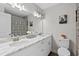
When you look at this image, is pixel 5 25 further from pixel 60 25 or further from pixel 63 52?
pixel 63 52

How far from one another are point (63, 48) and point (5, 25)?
1.58 metres

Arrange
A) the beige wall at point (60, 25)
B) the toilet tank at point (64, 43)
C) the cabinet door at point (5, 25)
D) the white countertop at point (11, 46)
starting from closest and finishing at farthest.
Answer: the white countertop at point (11, 46) < the cabinet door at point (5, 25) < the beige wall at point (60, 25) < the toilet tank at point (64, 43)

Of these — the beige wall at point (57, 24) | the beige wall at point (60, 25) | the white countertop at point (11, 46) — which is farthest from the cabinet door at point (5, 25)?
the beige wall at point (60, 25)

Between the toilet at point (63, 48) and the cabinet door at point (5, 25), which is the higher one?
the cabinet door at point (5, 25)

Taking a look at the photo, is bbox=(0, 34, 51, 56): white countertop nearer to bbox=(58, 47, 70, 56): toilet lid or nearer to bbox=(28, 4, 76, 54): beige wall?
bbox=(28, 4, 76, 54): beige wall

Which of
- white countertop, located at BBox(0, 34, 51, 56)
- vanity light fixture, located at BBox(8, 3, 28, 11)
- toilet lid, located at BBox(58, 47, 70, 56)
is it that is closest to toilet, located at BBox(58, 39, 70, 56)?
toilet lid, located at BBox(58, 47, 70, 56)

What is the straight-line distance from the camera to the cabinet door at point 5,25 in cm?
173

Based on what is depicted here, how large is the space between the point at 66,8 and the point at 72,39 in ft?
2.83

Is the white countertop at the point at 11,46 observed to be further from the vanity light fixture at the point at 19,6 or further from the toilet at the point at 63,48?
the toilet at the point at 63,48

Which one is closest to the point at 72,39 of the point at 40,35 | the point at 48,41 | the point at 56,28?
the point at 56,28

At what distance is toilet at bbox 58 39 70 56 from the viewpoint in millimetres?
2423

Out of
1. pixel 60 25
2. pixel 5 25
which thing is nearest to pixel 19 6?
pixel 5 25

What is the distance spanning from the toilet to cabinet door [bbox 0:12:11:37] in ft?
4.59

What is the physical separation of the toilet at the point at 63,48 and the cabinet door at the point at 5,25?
55.1 inches
